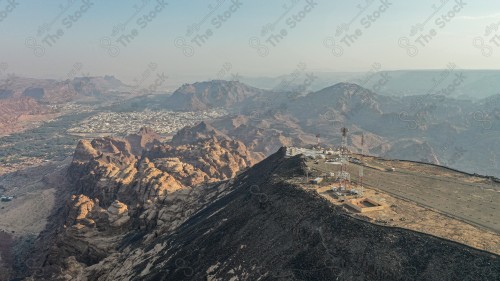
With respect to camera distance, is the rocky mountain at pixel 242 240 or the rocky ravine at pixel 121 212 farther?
the rocky ravine at pixel 121 212

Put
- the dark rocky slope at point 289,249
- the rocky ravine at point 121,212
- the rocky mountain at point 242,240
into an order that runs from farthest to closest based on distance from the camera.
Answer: the rocky ravine at point 121,212, the rocky mountain at point 242,240, the dark rocky slope at point 289,249

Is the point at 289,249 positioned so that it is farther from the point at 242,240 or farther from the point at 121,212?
the point at 121,212

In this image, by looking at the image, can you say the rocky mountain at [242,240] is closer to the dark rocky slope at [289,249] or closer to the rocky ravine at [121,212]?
the dark rocky slope at [289,249]

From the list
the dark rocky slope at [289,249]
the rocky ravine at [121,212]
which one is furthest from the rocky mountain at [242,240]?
the rocky ravine at [121,212]

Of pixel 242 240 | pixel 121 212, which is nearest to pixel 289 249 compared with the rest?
pixel 242 240

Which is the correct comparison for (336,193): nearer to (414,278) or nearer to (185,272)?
(414,278)

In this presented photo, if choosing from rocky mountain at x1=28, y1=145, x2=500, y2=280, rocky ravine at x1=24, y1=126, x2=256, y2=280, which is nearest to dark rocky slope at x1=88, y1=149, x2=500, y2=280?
rocky mountain at x1=28, y1=145, x2=500, y2=280

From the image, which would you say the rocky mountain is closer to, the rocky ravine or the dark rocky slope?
the dark rocky slope

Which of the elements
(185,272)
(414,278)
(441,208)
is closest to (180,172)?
(185,272)
